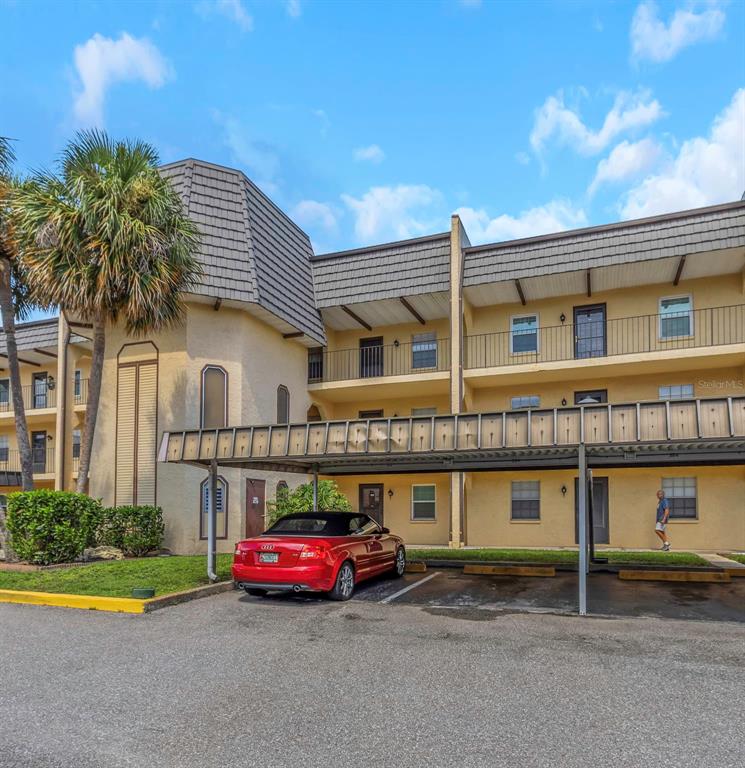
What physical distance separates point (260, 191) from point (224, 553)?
35.9ft

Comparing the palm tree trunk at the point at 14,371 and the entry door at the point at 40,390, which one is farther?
the entry door at the point at 40,390

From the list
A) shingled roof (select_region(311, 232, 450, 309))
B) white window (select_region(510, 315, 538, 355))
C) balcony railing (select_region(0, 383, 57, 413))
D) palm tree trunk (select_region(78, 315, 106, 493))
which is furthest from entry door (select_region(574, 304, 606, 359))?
balcony railing (select_region(0, 383, 57, 413))

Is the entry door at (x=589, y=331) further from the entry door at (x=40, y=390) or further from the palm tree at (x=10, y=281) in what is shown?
the entry door at (x=40, y=390)

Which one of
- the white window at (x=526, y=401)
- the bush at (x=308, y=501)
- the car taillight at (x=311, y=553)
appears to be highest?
the white window at (x=526, y=401)

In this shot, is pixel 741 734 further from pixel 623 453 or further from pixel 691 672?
pixel 623 453

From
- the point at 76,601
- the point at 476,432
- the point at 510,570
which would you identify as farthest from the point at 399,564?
the point at 76,601

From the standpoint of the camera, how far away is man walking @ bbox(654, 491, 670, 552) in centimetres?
1728

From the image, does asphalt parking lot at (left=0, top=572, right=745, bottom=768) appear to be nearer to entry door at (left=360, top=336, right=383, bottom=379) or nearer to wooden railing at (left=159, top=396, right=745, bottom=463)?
wooden railing at (left=159, top=396, right=745, bottom=463)

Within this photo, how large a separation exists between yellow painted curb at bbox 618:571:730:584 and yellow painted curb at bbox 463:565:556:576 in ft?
4.68

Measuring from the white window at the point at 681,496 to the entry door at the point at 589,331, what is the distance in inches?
173

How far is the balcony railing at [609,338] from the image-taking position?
1823 centimetres

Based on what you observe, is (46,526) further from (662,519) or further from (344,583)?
(662,519)

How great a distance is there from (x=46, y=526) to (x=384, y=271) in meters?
12.1

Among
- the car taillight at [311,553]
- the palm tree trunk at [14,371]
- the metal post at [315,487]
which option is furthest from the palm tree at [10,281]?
the car taillight at [311,553]
